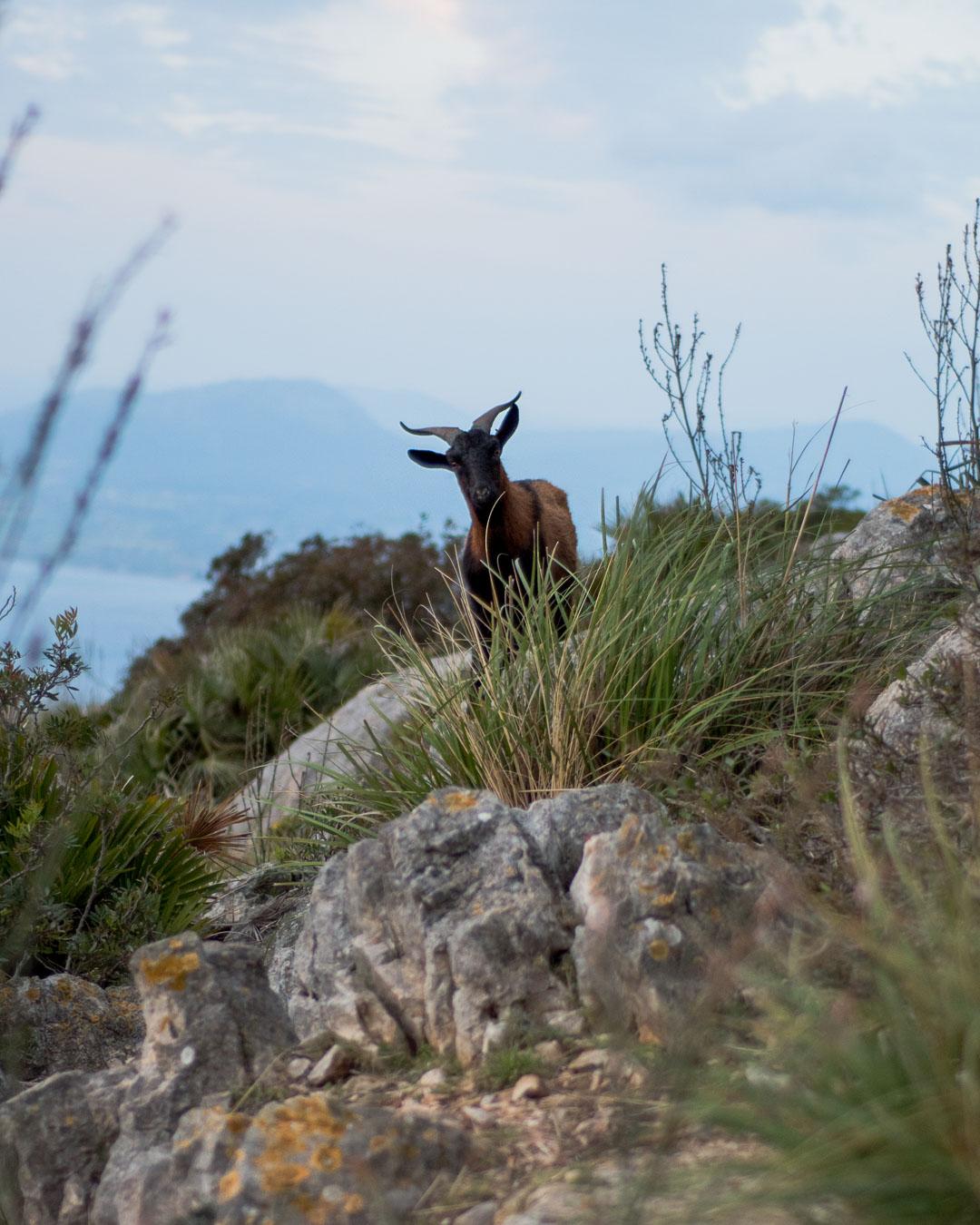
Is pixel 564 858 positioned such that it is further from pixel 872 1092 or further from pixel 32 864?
pixel 32 864

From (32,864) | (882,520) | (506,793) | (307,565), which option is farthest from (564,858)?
(307,565)

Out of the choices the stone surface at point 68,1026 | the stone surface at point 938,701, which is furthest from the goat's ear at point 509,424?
the stone surface at point 68,1026

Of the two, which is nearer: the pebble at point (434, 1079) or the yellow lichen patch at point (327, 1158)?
the yellow lichen patch at point (327, 1158)

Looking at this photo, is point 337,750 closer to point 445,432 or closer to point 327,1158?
point 445,432

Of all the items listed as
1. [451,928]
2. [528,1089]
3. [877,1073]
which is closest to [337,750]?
[451,928]

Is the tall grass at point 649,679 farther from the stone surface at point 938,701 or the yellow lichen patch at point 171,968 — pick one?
the yellow lichen patch at point 171,968

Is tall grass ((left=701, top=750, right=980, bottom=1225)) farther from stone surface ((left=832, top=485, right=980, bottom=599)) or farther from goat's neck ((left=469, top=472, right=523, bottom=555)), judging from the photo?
goat's neck ((left=469, top=472, right=523, bottom=555))

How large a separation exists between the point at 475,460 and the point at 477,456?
0.11ft

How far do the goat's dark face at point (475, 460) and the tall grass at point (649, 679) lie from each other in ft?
6.22

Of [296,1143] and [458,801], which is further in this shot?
[458,801]

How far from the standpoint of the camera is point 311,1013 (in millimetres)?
4043

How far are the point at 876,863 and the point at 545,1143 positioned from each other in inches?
38.6

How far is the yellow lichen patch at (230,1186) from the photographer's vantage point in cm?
264

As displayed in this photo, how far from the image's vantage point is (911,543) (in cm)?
706
